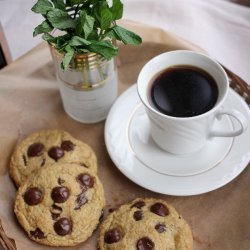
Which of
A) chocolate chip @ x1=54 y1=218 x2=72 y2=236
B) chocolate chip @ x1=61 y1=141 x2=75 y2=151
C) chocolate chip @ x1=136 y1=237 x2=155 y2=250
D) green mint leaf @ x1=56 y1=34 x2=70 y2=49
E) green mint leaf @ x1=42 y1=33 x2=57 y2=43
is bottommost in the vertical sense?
chocolate chip @ x1=136 y1=237 x2=155 y2=250

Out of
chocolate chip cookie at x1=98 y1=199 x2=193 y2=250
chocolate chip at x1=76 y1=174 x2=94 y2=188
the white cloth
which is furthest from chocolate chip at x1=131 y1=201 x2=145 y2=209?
the white cloth

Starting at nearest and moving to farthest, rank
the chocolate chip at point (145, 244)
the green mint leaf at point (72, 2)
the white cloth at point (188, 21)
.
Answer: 1. the chocolate chip at point (145, 244)
2. the green mint leaf at point (72, 2)
3. the white cloth at point (188, 21)

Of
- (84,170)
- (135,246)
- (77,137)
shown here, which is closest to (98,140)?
(77,137)

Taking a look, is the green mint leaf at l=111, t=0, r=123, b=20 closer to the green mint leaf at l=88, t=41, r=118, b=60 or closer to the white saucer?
the green mint leaf at l=88, t=41, r=118, b=60

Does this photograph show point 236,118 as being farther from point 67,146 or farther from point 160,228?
point 67,146

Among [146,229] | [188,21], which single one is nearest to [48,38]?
[146,229]

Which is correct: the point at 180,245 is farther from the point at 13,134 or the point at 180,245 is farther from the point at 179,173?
the point at 13,134

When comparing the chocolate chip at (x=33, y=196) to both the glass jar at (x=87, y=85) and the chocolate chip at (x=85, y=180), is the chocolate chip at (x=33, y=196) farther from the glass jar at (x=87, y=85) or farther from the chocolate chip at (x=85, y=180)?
the glass jar at (x=87, y=85)

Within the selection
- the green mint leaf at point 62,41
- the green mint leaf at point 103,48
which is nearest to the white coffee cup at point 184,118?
the green mint leaf at point 103,48
